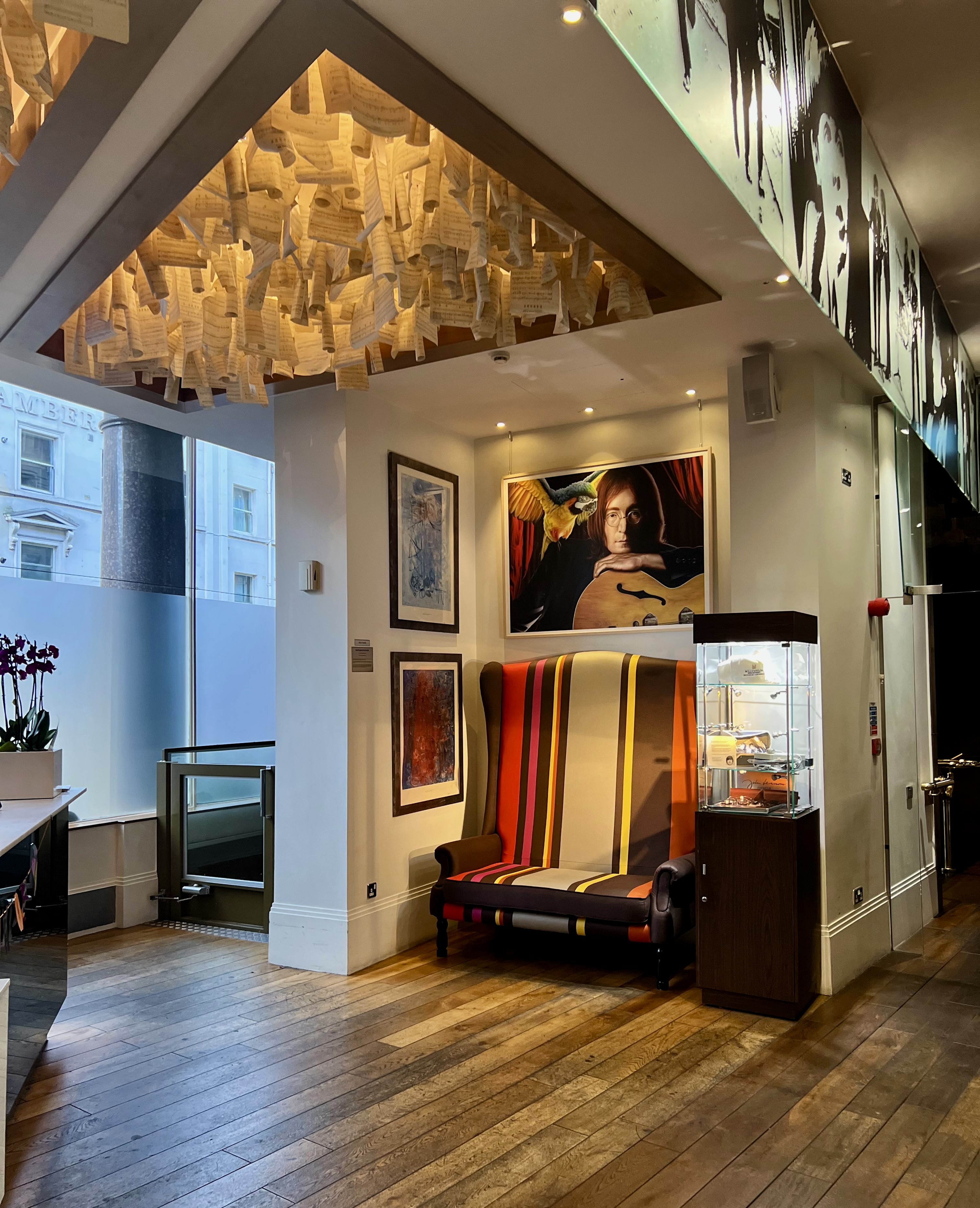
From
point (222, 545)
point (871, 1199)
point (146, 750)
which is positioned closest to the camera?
point (871, 1199)

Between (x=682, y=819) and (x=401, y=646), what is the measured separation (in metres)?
1.72

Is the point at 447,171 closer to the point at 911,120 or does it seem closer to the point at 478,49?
the point at 478,49

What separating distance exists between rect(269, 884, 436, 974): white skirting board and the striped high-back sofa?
0.27 metres

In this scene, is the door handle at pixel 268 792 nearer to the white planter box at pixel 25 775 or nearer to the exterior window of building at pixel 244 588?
the white planter box at pixel 25 775

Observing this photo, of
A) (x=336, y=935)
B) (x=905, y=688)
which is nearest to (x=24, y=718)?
(x=336, y=935)

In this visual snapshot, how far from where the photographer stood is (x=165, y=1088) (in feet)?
10.8

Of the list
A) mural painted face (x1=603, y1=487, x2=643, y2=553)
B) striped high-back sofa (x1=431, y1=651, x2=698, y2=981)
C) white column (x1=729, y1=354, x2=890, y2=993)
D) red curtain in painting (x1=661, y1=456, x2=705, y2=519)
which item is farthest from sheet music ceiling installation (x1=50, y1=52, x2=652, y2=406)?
striped high-back sofa (x1=431, y1=651, x2=698, y2=981)

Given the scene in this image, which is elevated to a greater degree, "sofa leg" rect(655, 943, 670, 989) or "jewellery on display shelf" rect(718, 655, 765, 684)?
"jewellery on display shelf" rect(718, 655, 765, 684)

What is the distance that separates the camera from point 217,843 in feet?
18.2

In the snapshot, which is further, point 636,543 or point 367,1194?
point 636,543

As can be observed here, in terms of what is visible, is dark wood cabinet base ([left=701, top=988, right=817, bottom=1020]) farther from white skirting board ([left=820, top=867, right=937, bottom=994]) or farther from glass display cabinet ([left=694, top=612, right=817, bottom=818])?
glass display cabinet ([left=694, top=612, right=817, bottom=818])

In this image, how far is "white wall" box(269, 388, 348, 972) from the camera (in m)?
4.73

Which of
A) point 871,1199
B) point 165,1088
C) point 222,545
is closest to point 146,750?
point 222,545

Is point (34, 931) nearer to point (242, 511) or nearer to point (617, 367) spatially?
point (617, 367)
